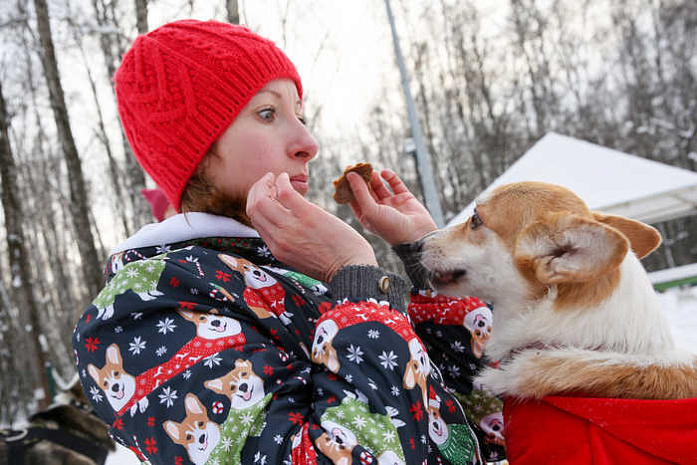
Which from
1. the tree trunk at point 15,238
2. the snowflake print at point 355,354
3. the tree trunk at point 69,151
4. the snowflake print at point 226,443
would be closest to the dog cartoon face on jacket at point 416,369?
the snowflake print at point 355,354

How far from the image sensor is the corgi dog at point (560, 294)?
1.50 metres

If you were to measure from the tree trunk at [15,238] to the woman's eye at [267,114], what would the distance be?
11.2 metres

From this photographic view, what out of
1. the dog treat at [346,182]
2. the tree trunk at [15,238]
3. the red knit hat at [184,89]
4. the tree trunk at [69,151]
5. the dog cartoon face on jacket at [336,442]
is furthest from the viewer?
the tree trunk at [15,238]

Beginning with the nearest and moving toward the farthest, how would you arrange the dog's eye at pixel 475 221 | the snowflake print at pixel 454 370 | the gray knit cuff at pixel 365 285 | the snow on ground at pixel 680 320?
1. the gray knit cuff at pixel 365 285
2. the snowflake print at pixel 454 370
3. the dog's eye at pixel 475 221
4. the snow on ground at pixel 680 320

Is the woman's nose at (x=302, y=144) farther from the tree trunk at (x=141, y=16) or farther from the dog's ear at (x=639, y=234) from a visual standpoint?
the tree trunk at (x=141, y=16)

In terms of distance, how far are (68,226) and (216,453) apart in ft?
96.9

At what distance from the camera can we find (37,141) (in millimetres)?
23719

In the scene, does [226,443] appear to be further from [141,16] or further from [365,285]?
[141,16]

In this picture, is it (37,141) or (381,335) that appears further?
(37,141)

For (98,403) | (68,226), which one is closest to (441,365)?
(98,403)

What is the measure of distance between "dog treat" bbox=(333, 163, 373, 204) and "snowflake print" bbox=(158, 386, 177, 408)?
3.59ft

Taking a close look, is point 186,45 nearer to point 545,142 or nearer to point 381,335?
point 381,335

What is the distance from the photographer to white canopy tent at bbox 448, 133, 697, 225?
917 centimetres

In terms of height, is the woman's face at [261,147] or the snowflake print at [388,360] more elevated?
the woman's face at [261,147]
